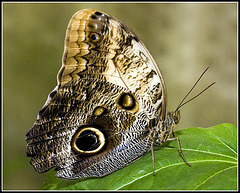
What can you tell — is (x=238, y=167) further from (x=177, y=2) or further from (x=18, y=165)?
(x=177, y=2)

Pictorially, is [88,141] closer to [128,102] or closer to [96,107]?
[96,107]

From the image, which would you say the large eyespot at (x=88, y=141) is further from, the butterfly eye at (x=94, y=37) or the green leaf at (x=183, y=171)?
the butterfly eye at (x=94, y=37)

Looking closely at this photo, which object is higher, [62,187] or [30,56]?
[30,56]

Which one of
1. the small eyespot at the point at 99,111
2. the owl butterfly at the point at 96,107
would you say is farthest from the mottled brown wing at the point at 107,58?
the small eyespot at the point at 99,111

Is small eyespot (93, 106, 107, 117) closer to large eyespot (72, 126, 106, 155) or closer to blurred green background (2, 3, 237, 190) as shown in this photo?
large eyespot (72, 126, 106, 155)

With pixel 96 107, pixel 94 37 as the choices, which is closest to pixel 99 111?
pixel 96 107

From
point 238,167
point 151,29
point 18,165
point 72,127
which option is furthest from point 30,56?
point 238,167
